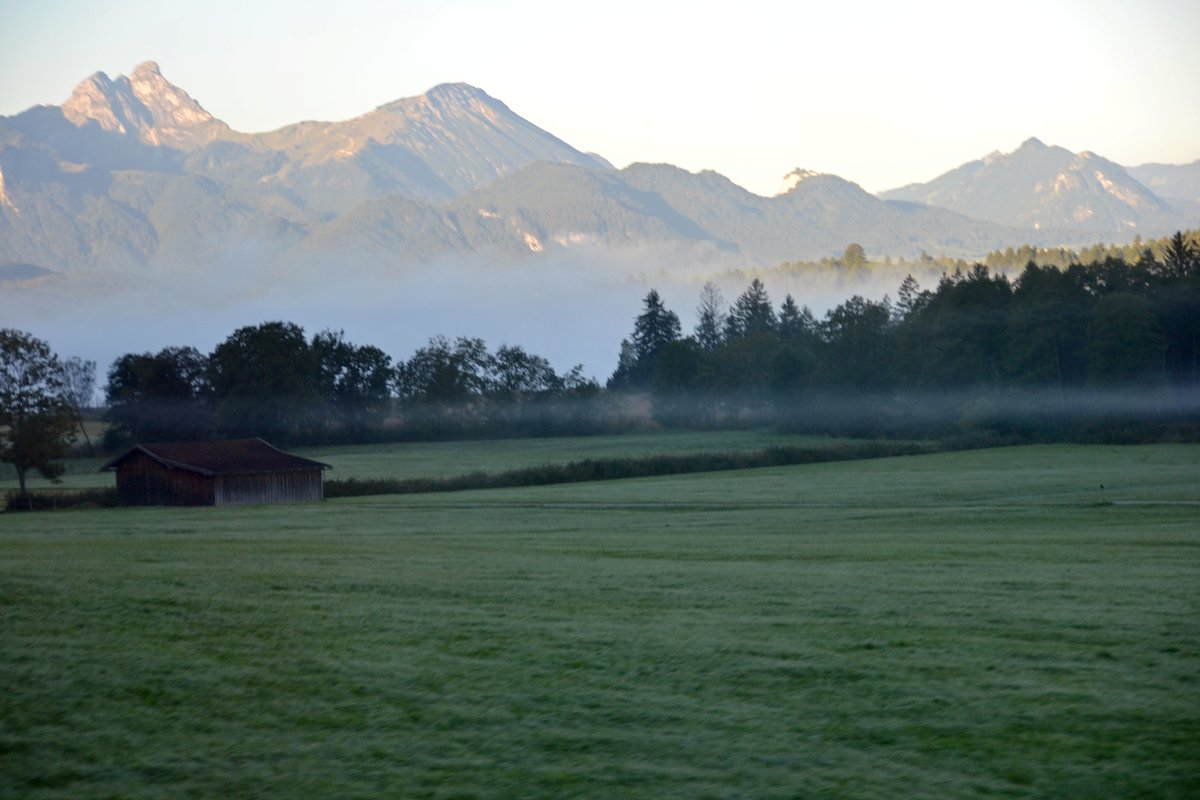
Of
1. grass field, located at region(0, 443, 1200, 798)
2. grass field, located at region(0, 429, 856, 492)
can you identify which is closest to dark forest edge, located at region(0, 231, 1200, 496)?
grass field, located at region(0, 429, 856, 492)

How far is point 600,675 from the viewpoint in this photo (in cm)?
1048

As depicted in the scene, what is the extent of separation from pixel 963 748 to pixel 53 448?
68014mm

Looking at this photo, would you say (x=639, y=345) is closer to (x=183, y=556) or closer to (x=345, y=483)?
(x=345, y=483)

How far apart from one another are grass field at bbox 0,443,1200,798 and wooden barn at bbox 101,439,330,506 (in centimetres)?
4189

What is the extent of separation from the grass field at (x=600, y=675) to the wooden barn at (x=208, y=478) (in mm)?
41891

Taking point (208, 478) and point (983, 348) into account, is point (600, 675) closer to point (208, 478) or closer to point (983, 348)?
point (208, 478)

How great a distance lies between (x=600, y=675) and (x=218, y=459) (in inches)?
2206

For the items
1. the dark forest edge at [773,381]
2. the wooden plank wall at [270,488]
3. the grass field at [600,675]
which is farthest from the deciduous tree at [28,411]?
the grass field at [600,675]

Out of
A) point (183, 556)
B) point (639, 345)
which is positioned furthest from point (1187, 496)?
point (639, 345)

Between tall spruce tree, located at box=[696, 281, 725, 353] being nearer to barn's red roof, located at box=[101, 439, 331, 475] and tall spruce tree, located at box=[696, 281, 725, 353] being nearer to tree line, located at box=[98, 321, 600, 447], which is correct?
tree line, located at box=[98, 321, 600, 447]

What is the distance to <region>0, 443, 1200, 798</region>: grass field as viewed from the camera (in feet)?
26.8

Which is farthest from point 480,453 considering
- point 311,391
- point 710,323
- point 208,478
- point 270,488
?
point 710,323

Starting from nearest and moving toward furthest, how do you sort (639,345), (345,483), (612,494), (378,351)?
(612,494), (345,483), (378,351), (639,345)

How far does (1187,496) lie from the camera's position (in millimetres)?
36656
